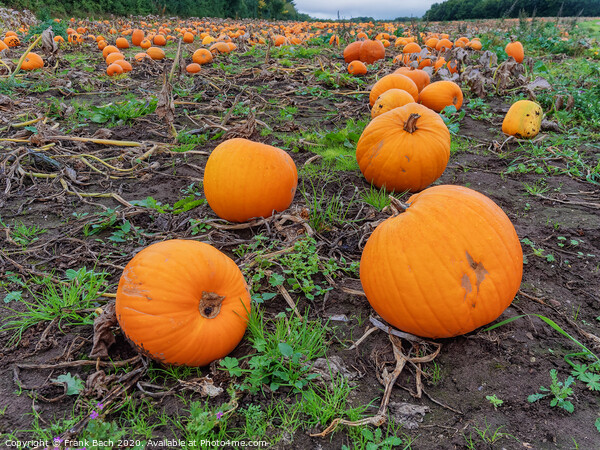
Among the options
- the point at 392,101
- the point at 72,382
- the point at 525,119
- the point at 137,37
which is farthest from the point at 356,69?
the point at 137,37

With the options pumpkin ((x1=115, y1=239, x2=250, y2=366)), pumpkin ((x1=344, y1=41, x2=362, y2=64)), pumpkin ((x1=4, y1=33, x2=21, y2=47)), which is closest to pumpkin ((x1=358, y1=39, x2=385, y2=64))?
pumpkin ((x1=344, y1=41, x2=362, y2=64))

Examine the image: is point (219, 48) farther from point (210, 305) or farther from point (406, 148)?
point (210, 305)

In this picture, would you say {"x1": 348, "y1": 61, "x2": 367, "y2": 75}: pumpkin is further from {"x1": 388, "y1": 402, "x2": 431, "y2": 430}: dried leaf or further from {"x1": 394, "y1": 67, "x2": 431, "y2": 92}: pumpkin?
{"x1": 388, "y1": 402, "x2": 431, "y2": 430}: dried leaf

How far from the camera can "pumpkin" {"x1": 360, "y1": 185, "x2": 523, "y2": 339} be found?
6.80 feet

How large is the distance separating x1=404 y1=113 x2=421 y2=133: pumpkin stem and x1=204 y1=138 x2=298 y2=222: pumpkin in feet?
3.79

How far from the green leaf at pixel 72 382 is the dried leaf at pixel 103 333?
0.15 m

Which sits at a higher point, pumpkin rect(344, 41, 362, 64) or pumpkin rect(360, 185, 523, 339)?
pumpkin rect(344, 41, 362, 64)

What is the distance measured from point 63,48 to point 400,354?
536 inches

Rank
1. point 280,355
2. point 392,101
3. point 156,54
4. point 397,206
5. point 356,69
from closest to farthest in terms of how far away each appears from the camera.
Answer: point 280,355
point 397,206
point 392,101
point 356,69
point 156,54

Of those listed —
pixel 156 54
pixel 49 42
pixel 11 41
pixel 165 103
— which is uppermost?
pixel 11 41

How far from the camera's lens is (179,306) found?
200cm

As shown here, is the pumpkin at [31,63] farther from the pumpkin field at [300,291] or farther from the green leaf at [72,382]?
the green leaf at [72,382]

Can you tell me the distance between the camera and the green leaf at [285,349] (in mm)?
2007

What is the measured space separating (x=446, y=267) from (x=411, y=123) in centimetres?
184
